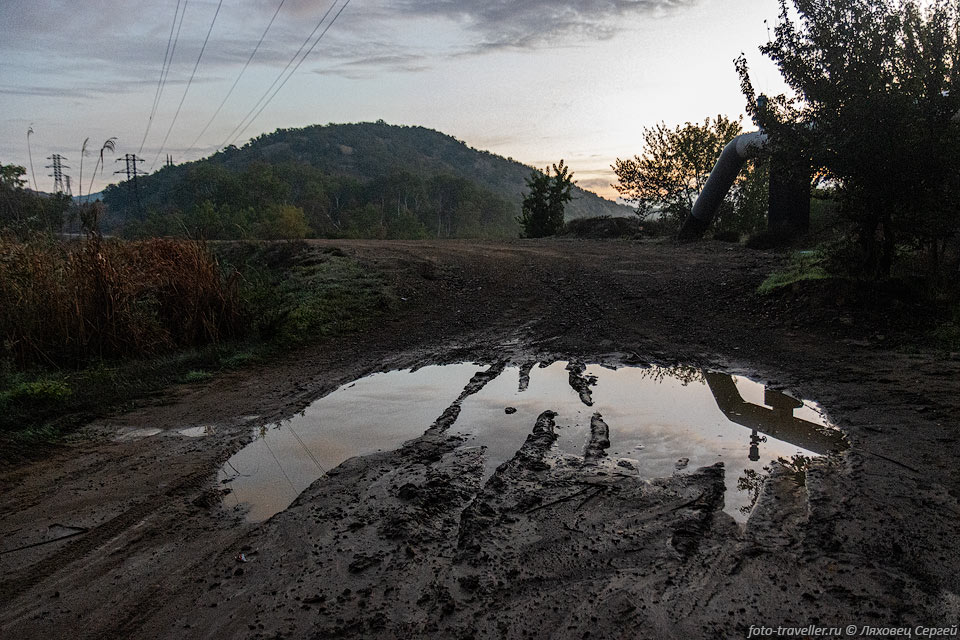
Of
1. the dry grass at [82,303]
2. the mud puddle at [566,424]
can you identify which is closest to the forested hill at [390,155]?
the dry grass at [82,303]

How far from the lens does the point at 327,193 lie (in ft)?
290

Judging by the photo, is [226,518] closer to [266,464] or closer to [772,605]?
[266,464]

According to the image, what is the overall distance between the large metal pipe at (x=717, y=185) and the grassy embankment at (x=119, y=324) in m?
12.5

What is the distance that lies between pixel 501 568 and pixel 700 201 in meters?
17.5

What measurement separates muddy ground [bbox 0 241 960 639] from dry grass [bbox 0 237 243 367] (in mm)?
1983

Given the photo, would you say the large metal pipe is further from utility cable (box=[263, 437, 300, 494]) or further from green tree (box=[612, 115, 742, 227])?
utility cable (box=[263, 437, 300, 494])

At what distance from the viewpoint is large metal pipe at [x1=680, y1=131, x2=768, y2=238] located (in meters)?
17.0

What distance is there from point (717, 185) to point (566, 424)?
50.8 ft

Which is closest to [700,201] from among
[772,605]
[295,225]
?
[772,605]

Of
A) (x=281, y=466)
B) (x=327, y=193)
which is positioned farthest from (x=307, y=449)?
(x=327, y=193)

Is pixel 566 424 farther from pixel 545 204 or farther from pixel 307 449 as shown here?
pixel 545 204

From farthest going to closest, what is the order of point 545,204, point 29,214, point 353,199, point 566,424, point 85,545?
1. point 353,199
2. point 545,204
3. point 29,214
4. point 566,424
5. point 85,545

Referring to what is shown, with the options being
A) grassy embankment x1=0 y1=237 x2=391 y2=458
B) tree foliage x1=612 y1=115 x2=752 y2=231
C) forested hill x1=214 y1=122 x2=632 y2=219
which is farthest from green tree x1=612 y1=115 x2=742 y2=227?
forested hill x1=214 y1=122 x2=632 y2=219

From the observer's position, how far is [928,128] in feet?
21.9
